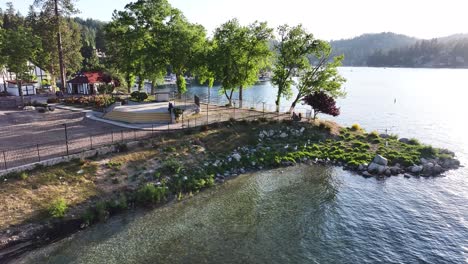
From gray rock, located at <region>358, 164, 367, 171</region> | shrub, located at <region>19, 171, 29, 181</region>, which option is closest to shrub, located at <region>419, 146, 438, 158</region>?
gray rock, located at <region>358, 164, 367, 171</region>

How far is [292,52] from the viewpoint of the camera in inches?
1812

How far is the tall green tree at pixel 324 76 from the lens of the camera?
45.3m

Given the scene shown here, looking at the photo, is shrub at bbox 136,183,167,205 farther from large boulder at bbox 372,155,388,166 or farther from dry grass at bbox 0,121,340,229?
large boulder at bbox 372,155,388,166

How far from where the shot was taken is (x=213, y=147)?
33594 mm

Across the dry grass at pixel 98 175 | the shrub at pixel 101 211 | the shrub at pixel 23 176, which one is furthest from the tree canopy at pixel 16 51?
the shrub at pixel 101 211

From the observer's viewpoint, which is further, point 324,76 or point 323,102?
point 324,76

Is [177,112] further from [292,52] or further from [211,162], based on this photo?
[292,52]

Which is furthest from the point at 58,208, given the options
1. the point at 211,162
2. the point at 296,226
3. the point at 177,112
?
the point at 177,112

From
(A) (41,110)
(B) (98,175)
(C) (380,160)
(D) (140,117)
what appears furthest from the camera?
(A) (41,110)

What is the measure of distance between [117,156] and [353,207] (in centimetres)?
2065

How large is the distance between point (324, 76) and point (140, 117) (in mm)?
27060

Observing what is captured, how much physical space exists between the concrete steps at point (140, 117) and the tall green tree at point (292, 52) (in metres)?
19.9

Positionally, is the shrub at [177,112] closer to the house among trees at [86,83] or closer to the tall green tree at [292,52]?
the tall green tree at [292,52]

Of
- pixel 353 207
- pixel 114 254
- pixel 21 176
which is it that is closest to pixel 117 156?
pixel 21 176
